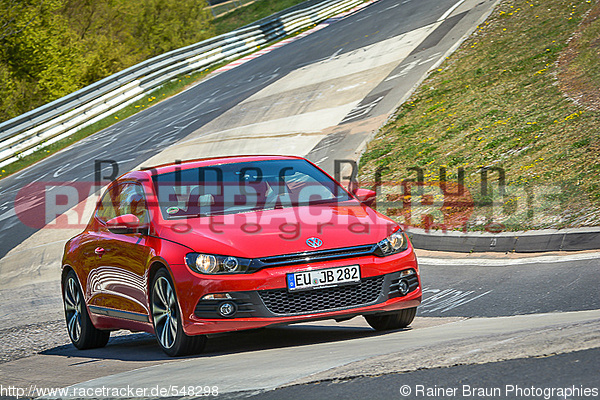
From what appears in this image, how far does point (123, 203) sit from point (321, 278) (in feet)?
7.99

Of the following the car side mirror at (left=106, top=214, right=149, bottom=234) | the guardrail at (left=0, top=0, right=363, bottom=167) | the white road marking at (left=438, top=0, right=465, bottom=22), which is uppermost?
the car side mirror at (left=106, top=214, right=149, bottom=234)

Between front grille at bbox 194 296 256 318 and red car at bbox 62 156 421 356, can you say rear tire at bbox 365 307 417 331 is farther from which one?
front grille at bbox 194 296 256 318

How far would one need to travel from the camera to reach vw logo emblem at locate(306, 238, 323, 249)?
19.6 ft

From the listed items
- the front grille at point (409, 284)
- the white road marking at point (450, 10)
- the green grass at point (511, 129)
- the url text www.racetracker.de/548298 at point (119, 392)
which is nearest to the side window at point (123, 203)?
the url text www.racetracker.de/548298 at point (119, 392)

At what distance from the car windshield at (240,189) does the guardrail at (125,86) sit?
64.0 feet

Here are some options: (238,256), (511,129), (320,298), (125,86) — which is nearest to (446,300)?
(320,298)

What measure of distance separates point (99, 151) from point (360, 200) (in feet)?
58.5

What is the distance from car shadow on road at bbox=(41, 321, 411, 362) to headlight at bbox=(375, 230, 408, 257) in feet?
2.35

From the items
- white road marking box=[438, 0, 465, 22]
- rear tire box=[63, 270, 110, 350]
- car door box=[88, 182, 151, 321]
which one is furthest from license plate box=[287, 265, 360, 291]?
white road marking box=[438, 0, 465, 22]

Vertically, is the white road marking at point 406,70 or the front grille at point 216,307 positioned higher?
the front grille at point 216,307

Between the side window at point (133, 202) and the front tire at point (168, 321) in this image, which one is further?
the side window at point (133, 202)

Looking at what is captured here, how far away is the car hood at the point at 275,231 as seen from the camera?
233 inches

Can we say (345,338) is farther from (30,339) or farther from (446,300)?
(30,339)

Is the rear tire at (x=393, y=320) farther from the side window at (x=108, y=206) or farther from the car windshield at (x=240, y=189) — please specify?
the side window at (x=108, y=206)
